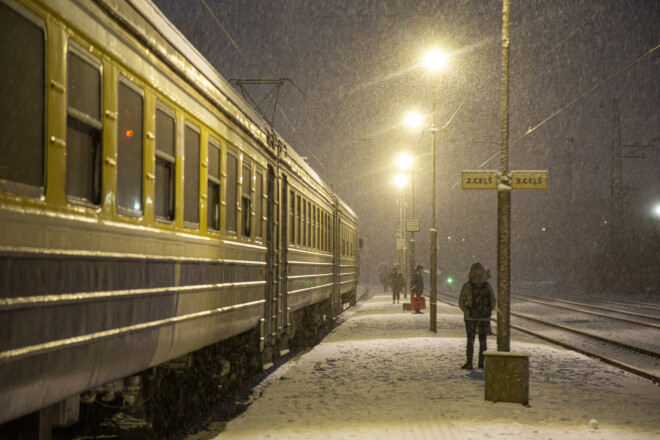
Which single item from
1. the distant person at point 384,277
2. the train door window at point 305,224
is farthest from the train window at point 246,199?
the distant person at point 384,277

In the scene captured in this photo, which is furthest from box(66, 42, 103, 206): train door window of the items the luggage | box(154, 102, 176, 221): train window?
the luggage

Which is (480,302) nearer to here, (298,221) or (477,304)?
(477,304)

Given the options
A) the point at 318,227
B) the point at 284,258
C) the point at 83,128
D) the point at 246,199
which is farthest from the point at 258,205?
the point at 318,227

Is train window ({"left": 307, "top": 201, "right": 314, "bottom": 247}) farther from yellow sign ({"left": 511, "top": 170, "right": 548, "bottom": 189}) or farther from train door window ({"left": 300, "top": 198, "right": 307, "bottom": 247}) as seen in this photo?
yellow sign ({"left": 511, "top": 170, "right": 548, "bottom": 189})

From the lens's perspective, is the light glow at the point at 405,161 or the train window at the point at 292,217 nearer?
the train window at the point at 292,217

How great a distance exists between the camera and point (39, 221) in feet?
13.1

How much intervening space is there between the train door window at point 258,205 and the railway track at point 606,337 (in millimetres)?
6177

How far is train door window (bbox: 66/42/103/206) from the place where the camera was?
450 cm

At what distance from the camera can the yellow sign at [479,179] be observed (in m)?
9.99

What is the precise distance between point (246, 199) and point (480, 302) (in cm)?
417

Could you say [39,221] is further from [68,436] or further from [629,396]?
[629,396]

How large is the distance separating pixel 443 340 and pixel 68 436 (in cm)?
1121

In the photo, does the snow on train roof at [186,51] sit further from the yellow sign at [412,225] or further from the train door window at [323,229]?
the yellow sign at [412,225]

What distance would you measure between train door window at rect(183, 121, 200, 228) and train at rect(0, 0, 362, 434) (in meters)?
0.03
